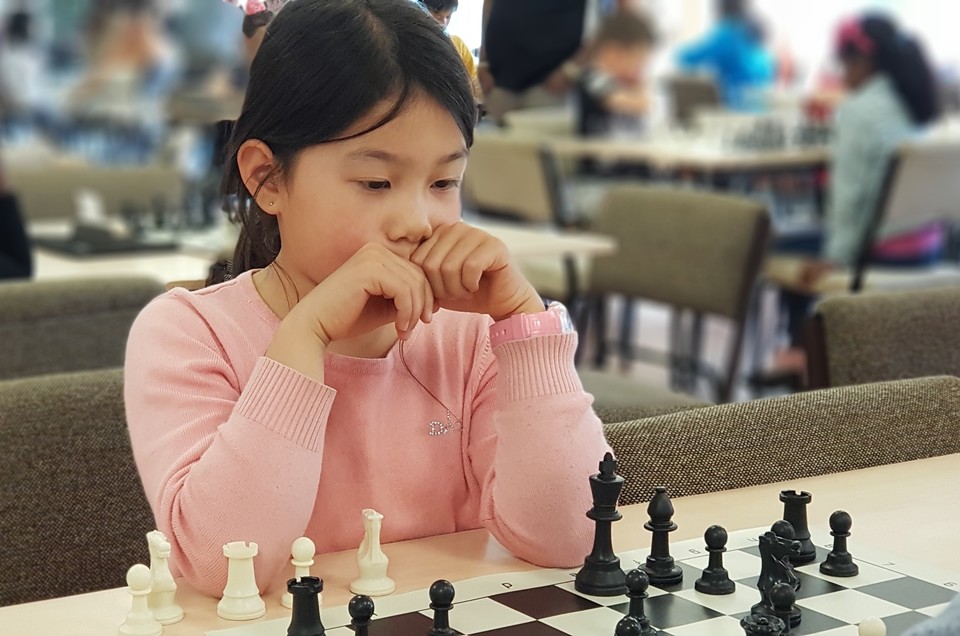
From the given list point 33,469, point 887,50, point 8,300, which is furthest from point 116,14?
point 33,469

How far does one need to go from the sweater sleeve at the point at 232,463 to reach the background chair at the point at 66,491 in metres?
0.30

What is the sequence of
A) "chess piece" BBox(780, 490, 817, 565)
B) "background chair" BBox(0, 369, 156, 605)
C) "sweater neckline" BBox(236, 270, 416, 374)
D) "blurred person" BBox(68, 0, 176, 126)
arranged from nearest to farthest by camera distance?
"chess piece" BBox(780, 490, 817, 565) < "sweater neckline" BBox(236, 270, 416, 374) < "background chair" BBox(0, 369, 156, 605) < "blurred person" BBox(68, 0, 176, 126)

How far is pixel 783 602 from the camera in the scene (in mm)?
938

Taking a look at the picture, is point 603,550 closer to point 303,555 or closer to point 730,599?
point 730,599

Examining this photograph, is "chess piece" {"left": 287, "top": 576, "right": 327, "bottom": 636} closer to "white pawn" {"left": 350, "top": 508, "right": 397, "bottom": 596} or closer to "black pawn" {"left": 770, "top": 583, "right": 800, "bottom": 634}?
"white pawn" {"left": 350, "top": 508, "right": 397, "bottom": 596}

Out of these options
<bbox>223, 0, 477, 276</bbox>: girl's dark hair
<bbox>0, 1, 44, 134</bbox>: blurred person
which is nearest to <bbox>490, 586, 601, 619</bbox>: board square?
<bbox>223, 0, 477, 276</bbox>: girl's dark hair

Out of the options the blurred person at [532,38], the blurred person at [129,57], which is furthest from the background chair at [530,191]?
the blurred person at [129,57]

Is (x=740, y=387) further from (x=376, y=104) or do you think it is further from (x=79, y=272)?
(x=376, y=104)

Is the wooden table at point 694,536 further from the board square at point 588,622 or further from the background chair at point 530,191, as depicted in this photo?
the background chair at point 530,191

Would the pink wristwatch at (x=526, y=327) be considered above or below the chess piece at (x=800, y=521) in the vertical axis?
above

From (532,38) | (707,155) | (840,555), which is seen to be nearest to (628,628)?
(840,555)

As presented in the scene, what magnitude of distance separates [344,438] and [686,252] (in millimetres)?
2367

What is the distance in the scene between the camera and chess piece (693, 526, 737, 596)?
106cm

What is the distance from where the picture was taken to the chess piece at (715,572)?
1059 millimetres
